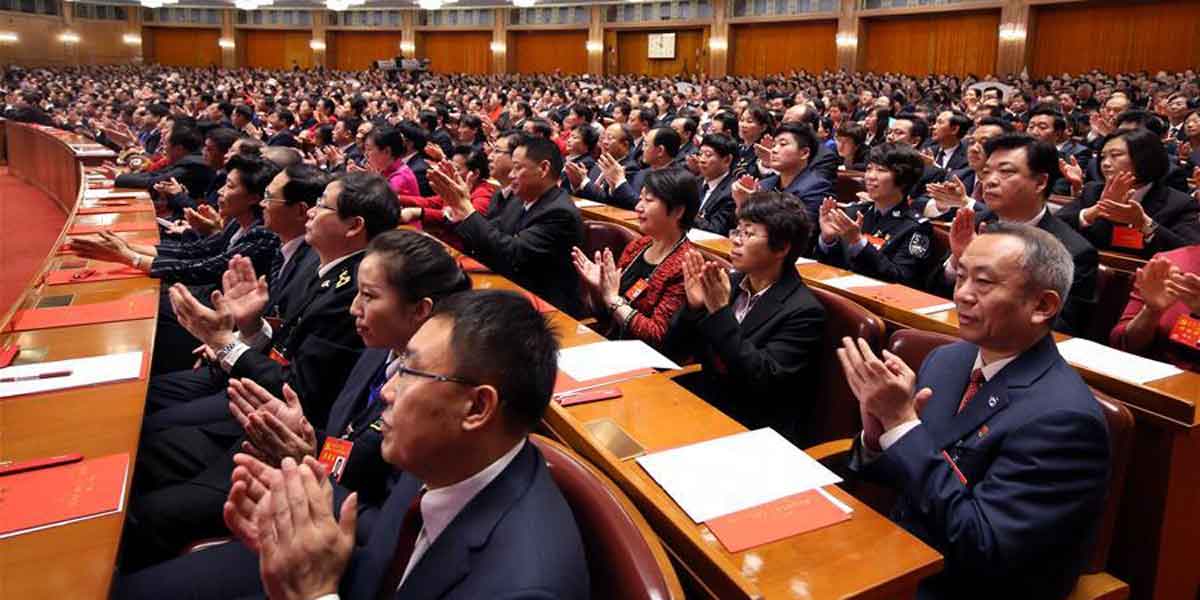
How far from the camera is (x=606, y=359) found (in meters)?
2.32

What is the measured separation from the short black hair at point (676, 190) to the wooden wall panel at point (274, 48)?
100.0ft

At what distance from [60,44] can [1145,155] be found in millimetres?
32421

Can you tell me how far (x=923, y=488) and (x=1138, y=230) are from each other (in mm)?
2963

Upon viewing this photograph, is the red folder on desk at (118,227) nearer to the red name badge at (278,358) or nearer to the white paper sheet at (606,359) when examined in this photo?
the red name badge at (278,358)

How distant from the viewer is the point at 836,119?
31.4 feet

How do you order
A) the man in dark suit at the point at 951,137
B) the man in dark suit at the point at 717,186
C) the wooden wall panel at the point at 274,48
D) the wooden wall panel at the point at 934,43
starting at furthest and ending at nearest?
the wooden wall panel at the point at 274,48
the wooden wall panel at the point at 934,43
the man in dark suit at the point at 951,137
the man in dark suit at the point at 717,186

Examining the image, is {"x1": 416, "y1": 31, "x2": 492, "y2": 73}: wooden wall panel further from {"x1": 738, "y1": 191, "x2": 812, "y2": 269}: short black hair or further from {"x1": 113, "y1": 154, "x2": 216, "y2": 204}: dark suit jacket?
{"x1": 738, "y1": 191, "x2": 812, "y2": 269}: short black hair

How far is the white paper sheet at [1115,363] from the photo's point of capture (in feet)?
7.09

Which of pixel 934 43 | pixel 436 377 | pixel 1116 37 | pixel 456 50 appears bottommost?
pixel 436 377

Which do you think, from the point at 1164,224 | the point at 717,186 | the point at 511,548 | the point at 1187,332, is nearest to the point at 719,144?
the point at 717,186

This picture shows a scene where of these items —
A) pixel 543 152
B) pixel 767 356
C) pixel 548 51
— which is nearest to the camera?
pixel 767 356

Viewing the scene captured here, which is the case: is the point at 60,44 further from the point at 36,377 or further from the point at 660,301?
the point at 660,301

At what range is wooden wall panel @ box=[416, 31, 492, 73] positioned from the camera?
27.3 metres

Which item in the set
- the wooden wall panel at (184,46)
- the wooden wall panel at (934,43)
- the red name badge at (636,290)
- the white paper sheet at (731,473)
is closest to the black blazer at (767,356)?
A: the red name badge at (636,290)
